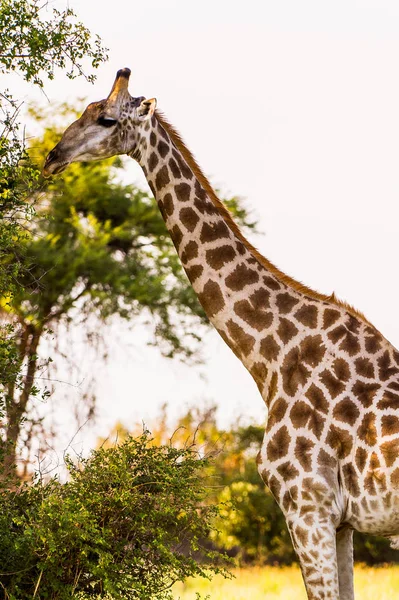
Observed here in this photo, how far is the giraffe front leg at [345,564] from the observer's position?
5.54m

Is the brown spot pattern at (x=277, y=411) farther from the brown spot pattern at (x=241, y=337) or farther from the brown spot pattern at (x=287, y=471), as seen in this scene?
the brown spot pattern at (x=241, y=337)

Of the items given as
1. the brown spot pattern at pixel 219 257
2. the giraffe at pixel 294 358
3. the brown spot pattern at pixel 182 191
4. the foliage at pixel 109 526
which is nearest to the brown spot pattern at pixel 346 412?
the giraffe at pixel 294 358

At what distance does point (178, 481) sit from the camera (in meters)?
6.23

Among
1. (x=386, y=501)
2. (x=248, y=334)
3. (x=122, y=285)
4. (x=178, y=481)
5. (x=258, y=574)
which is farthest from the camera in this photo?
(x=122, y=285)

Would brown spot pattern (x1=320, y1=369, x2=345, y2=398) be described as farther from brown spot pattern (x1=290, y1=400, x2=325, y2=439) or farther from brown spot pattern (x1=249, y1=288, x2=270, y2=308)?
brown spot pattern (x1=249, y1=288, x2=270, y2=308)

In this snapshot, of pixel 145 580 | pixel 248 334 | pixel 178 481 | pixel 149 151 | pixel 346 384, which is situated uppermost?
pixel 149 151

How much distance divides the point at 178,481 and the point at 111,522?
0.54m

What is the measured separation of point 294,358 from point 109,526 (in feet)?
5.95

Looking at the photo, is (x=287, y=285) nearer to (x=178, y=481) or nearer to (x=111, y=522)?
(x=178, y=481)

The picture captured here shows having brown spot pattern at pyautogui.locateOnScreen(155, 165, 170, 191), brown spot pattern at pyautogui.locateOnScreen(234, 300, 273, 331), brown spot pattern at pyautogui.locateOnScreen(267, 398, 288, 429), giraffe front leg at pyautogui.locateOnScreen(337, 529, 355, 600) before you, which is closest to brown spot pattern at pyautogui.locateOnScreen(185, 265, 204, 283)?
brown spot pattern at pyautogui.locateOnScreen(234, 300, 273, 331)

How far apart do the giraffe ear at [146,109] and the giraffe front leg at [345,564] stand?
307 cm

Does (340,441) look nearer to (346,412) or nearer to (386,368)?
(346,412)

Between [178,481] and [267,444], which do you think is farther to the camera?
[178,481]

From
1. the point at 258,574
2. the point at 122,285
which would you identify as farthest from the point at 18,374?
the point at 122,285
